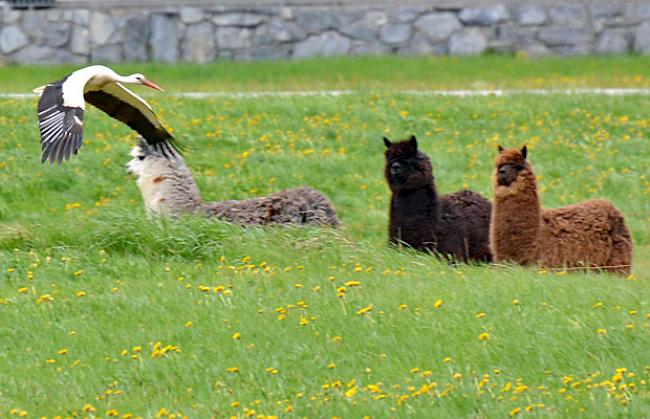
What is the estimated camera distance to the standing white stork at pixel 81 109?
9031 mm

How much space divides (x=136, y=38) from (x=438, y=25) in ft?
17.1

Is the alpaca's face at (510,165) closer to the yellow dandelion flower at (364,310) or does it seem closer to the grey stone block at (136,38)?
the yellow dandelion flower at (364,310)

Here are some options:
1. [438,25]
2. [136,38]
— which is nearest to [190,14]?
[136,38]

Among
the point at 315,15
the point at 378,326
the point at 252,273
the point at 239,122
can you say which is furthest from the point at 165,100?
the point at 378,326

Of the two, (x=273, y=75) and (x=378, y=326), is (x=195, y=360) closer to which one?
(x=378, y=326)

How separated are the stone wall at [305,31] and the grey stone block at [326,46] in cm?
2

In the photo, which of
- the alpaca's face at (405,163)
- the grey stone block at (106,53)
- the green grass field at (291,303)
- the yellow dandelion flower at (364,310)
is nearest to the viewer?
the green grass field at (291,303)

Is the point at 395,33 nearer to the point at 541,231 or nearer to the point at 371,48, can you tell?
the point at 371,48

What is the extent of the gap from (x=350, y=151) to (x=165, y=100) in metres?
2.93

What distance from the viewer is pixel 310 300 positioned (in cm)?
843

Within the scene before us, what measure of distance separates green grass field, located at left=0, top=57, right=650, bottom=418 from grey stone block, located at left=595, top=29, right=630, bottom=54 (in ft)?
24.7

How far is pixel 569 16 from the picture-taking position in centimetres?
2273

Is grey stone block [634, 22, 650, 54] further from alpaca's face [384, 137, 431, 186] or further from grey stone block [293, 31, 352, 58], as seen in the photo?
alpaca's face [384, 137, 431, 186]

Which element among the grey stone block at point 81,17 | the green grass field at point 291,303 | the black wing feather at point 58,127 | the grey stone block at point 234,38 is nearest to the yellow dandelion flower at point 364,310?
the green grass field at point 291,303
